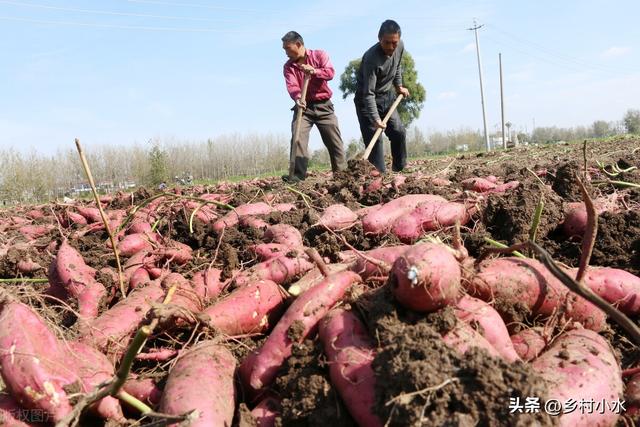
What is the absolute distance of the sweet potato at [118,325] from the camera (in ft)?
6.91

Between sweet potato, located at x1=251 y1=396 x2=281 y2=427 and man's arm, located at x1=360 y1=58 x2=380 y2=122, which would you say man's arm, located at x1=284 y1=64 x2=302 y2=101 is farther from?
sweet potato, located at x1=251 y1=396 x2=281 y2=427

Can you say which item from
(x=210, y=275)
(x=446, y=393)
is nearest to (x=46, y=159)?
(x=210, y=275)

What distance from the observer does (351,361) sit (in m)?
1.56

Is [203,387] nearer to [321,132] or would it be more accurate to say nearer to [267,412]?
[267,412]

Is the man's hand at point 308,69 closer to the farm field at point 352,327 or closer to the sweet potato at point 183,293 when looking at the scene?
the farm field at point 352,327

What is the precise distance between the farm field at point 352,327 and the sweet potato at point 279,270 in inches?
0.4

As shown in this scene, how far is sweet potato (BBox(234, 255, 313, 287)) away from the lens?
2.49 metres

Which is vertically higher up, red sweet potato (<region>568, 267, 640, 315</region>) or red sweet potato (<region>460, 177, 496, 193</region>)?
red sweet potato (<region>460, 177, 496, 193</region>)

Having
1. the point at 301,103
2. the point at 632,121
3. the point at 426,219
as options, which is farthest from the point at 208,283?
the point at 632,121

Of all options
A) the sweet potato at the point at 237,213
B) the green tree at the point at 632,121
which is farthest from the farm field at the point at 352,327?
the green tree at the point at 632,121

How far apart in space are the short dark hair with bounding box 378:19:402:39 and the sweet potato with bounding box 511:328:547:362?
5586 millimetres

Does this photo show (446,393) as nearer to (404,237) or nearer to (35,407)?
(35,407)

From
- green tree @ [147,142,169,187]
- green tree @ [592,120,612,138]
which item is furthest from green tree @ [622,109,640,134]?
green tree @ [147,142,169,187]

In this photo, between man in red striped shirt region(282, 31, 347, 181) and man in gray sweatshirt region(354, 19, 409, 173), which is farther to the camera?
man in red striped shirt region(282, 31, 347, 181)
